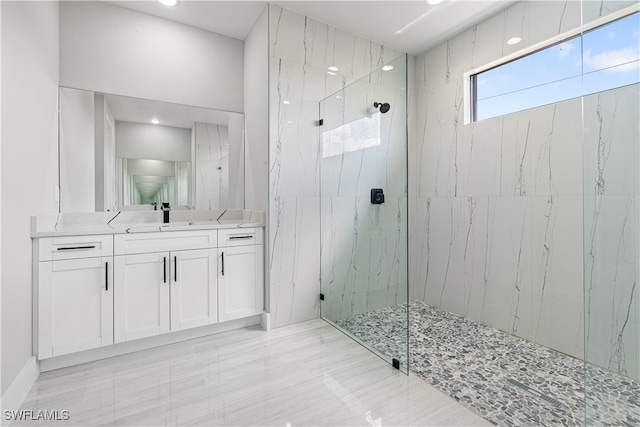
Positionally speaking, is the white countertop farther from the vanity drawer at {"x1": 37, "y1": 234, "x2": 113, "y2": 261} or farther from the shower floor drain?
the shower floor drain

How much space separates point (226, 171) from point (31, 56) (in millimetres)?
1604

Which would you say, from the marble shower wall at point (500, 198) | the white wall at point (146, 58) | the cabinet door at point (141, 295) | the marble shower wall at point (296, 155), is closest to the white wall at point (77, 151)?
the white wall at point (146, 58)

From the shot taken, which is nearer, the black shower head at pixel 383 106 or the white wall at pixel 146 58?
the black shower head at pixel 383 106

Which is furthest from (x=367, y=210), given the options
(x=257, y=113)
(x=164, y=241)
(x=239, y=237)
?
(x=164, y=241)

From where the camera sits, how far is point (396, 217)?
2.34m

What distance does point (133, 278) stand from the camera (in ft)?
7.22

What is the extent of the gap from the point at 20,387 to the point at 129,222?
137 centimetres

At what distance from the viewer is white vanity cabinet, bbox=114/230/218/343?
85.3 inches

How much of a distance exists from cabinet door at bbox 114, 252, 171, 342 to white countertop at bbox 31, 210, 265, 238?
9.0 inches

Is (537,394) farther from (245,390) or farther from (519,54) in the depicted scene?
(519,54)

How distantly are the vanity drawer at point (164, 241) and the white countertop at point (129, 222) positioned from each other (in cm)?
4

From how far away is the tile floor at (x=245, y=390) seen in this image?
5.12 feet

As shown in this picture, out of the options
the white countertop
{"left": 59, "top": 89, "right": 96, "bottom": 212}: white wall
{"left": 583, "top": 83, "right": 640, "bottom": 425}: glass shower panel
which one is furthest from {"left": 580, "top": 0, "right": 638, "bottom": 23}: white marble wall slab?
A: {"left": 59, "top": 89, "right": 96, "bottom": 212}: white wall

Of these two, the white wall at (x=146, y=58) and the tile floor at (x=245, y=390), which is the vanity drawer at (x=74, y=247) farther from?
the white wall at (x=146, y=58)
